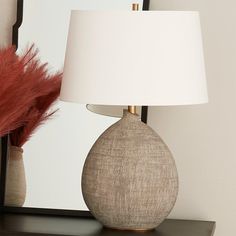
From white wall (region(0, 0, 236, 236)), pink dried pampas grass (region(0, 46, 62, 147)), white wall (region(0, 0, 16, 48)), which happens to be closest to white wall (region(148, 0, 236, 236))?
white wall (region(0, 0, 236, 236))

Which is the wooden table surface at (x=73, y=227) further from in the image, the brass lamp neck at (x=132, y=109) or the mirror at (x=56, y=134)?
the brass lamp neck at (x=132, y=109)

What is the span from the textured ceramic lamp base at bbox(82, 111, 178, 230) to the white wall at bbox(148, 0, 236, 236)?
239mm

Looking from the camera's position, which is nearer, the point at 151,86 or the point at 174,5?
the point at 151,86

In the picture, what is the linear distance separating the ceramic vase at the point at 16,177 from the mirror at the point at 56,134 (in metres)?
0.01

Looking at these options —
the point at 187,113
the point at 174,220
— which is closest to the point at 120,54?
the point at 187,113

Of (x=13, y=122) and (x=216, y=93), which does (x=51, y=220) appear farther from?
(x=216, y=93)

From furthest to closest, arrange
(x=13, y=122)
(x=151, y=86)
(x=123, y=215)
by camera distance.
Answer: (x=13, y=122) → (x=123, y=215) → (x=151, y=86)

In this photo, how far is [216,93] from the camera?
78.0 inches

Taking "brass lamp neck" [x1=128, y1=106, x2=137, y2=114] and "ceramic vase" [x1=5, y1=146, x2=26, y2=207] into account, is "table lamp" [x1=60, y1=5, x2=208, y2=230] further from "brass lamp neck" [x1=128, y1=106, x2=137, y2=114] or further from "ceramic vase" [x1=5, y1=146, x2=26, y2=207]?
"ceramic vase" [x1=5, y1=146, x2=26, y2=207]

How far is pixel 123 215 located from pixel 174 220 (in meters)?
0.28

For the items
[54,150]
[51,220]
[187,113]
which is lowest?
[51,220]

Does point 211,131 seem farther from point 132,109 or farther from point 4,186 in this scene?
point 4,186

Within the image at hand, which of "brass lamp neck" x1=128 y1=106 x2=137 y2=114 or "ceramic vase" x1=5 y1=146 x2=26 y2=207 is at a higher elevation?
"brass lamp neck" x1=128 y1=106 x2=137 y2=114

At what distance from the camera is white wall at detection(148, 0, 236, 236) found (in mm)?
1972
